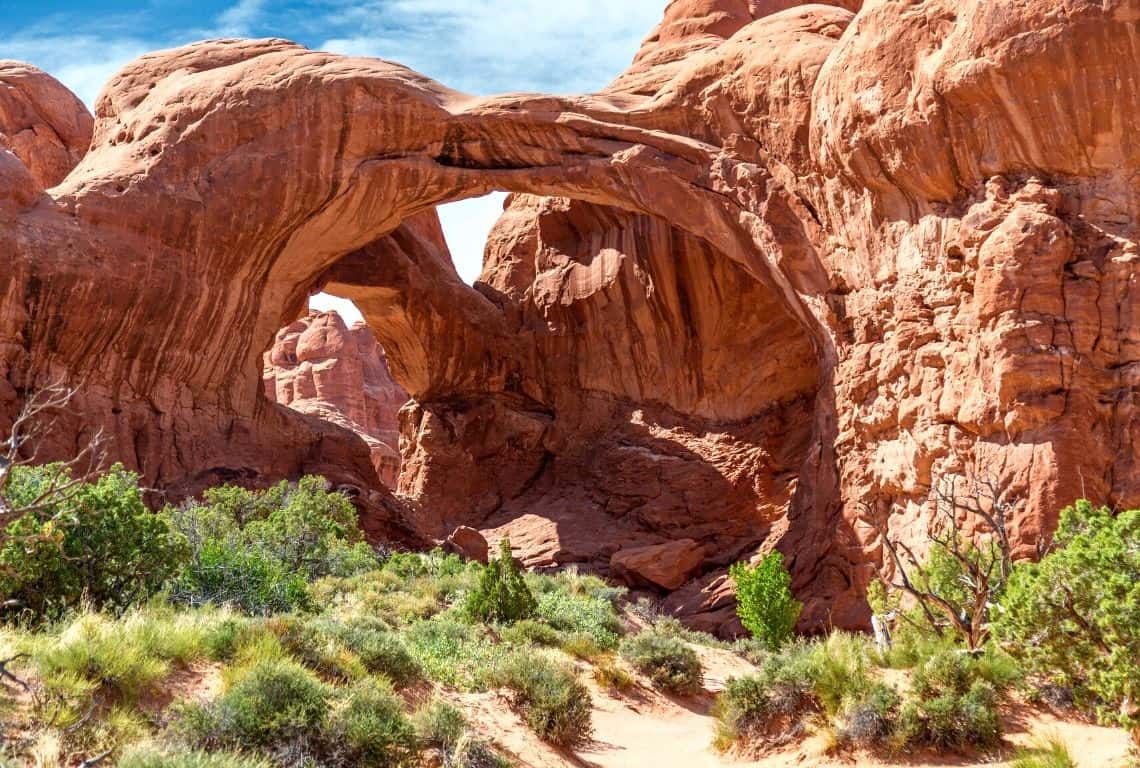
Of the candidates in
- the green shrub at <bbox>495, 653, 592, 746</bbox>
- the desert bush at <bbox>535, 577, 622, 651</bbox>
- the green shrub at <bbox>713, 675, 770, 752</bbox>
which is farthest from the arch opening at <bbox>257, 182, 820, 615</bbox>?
the green shrub at <bbox>713, 675, 770, 752</bbox>

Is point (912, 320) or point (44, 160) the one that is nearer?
point (912, 320)

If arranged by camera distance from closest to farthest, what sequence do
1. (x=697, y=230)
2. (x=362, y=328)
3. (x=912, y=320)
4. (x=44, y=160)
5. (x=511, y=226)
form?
1. (x=912, y=320)
2. (x=697, y=230)
3. (x=44, y=160)
4. (x=511, y=226)
5. (x=362, y=328)

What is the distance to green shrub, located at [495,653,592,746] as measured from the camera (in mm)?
11602

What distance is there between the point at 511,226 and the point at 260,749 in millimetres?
28904

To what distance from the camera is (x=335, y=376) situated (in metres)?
53.7

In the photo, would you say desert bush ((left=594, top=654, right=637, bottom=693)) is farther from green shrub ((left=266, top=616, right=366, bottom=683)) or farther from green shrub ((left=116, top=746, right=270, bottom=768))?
green shrub ((left=116, top=746, right=270, bottom=768))

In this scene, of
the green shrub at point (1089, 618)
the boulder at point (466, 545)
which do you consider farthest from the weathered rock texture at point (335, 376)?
the green shrub at point (1089, 618)

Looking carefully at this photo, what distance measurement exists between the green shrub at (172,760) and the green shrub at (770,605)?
12761mm

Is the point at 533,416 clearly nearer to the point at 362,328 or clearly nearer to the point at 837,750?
the point at 837,750

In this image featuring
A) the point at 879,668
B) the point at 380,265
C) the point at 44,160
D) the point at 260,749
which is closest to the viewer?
the point at 260,749

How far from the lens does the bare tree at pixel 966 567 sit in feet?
38.5

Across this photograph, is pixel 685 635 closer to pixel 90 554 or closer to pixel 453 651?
pixel 453 651

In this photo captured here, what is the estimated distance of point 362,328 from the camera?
57.9 m

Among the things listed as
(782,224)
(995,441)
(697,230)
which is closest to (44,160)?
(697,230)
